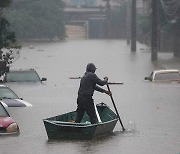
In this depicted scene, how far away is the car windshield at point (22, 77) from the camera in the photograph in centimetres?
3794

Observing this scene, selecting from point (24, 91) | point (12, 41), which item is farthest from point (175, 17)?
point (12, 41)

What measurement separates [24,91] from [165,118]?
37.7ft

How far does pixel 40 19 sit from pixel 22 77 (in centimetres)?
8832

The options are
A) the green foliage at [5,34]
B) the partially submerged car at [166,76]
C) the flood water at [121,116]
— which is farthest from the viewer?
the partially submerged car at [166,76]

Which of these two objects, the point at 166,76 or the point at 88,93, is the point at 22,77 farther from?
the point at 88,93

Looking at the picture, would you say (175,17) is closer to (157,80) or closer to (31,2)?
(157,80)

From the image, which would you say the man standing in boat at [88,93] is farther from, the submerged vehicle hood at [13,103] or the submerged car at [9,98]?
the submerged car at [9,98]

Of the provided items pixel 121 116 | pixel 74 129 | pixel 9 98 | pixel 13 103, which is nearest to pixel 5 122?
pixel 74 129

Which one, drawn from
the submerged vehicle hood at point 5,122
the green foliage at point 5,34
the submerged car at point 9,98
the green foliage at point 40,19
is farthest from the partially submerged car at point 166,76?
the green foliage at point 40,19

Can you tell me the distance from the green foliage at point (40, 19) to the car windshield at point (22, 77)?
7907cm

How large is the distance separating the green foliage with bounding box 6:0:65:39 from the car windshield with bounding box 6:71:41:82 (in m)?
79.1

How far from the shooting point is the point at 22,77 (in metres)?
38.1

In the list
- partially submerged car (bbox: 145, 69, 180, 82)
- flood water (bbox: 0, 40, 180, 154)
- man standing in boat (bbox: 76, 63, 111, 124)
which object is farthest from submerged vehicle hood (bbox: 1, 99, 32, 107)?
partially submerged car (bbox: 145, 69, 180, 82)

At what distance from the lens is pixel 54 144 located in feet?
61.3
